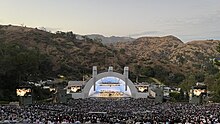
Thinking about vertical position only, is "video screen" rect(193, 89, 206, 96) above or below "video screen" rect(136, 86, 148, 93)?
below

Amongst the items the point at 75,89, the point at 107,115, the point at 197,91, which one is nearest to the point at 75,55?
the point at 75,89

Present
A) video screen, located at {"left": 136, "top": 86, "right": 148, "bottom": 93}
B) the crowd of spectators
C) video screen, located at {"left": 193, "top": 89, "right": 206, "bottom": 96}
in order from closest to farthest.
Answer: the crowd of spectators, video screen, located at {"left": 193, "top": 89, "right": 206, "bottom": 96}, video screen, located at {"left": 136, "top": 86, "right": 148, "bottom": 93}

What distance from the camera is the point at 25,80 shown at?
Answer: 190ft

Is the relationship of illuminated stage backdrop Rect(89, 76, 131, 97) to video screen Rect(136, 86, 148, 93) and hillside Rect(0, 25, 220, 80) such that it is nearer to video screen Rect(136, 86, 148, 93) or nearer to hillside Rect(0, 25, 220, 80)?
video screen Rect(136, 86, 148, 93)

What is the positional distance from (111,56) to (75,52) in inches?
544

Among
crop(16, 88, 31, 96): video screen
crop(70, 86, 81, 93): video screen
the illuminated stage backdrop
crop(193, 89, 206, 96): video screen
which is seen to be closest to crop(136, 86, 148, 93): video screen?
the illuminated stage backdrop

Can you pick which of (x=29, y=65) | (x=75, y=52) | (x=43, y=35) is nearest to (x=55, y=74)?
(x=75, y=52)

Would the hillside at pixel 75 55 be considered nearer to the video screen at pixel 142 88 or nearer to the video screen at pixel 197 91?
the video screen at pixel 142 88

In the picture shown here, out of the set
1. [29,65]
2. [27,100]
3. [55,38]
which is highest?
[55,38]

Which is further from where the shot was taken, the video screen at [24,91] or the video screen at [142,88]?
the video screen at [142,88]

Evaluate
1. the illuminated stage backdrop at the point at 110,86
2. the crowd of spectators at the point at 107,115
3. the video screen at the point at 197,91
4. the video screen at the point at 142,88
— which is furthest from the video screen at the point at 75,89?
the crowd of spectators at the point at 107,115

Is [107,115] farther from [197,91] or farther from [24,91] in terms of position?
[197,91]

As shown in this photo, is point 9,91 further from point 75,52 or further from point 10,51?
point 75,52

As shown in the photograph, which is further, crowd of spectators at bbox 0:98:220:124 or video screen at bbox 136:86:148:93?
video screen at bbox 136:86:148:93
